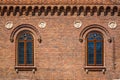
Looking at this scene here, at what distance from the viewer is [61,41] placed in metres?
28.8

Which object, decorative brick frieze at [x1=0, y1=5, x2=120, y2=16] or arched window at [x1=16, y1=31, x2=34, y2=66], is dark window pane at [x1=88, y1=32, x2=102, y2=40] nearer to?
decorative brick frieze at [x1=0, y1=5, x2=120, y2=16]

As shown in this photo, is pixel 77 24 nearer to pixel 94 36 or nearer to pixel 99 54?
pixel 94 36

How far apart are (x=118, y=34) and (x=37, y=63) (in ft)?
21.0

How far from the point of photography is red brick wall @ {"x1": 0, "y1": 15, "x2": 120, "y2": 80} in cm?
2853

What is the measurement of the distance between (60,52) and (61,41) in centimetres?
83

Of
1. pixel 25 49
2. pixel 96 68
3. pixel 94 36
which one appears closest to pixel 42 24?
pixel 25 49

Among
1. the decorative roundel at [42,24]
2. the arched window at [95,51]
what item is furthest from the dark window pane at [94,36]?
the decorative roundel at [42,24]

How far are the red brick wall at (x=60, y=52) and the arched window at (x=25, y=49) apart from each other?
Answer: 392mm

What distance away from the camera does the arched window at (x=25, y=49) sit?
29078mm

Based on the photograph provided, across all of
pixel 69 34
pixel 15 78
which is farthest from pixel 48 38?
pixel 15 78

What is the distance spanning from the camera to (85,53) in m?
28.7

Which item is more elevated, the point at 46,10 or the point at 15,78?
the point at 46,10

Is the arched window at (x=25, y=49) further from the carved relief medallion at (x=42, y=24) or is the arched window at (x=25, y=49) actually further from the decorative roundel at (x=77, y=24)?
the decorative roundel at (x=77, y=24)

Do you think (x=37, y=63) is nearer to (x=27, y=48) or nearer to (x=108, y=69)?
(x=27, y=48)
